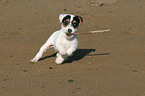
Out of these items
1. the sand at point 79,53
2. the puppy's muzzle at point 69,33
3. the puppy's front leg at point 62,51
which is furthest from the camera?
the puppy's front leg at point 62,51

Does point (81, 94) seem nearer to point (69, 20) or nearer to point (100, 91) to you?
point (100, 91)

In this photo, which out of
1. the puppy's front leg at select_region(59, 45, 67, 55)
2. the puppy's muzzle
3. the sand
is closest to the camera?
the sand

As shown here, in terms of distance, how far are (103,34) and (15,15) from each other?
530 centimetres

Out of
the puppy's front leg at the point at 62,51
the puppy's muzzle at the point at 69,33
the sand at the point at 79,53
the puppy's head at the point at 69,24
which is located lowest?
the sand at the point at 79,53

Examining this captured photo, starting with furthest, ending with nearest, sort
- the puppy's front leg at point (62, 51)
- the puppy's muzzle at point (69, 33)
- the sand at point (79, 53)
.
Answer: the puppy's front leg at point (62, 51)
the puppy's muzzle at point (69, 33)
the sand at point (79, 53)

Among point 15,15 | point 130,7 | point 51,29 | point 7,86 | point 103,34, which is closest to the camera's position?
point 7,86

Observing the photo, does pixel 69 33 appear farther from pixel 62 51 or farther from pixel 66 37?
pixel 62 51

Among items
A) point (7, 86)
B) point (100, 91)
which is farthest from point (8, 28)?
point (100, 91)

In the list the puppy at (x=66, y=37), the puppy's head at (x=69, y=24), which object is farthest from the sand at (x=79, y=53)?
the puppy's head at (x=69, y=24)

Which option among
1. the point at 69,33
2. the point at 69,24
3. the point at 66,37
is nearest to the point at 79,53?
the point at 66,37

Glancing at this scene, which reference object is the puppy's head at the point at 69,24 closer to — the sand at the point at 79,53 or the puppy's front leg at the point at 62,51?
the puppy's front leg at the point at 62,51

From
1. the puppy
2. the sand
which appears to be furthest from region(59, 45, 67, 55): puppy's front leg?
the sand

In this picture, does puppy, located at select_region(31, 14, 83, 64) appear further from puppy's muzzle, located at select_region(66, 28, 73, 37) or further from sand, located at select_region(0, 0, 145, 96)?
sand, located at select_region(0, 0, 145, 96)

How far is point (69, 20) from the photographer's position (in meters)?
7.51
